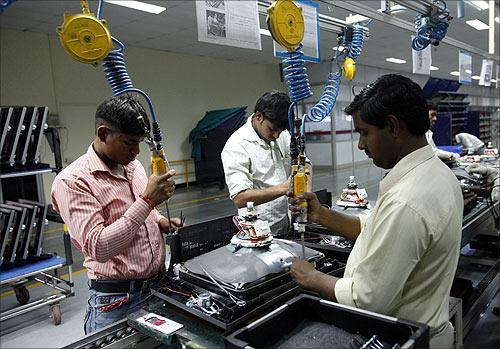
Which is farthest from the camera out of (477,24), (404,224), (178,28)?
(477,24)

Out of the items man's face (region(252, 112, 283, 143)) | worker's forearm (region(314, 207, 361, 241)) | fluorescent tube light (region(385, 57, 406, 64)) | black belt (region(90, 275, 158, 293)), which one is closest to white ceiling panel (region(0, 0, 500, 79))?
fluorescent tube light (region(385, 57, 406, 64))

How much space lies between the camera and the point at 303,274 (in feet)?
3.53

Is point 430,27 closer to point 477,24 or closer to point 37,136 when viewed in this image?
point 37,136

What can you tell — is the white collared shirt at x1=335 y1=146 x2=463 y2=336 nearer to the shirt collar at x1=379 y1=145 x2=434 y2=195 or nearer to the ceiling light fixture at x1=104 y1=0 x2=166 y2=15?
the shirt collar at x1=379 y1=145 x2=434 y2=195

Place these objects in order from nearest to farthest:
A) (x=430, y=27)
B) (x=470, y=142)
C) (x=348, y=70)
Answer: (x=348, y=70) → (x=430, y=27) → (x=470, y=142)

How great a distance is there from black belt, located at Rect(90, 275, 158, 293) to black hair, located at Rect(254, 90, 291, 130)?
38.0 inches

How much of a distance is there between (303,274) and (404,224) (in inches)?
14.0

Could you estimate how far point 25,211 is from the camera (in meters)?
2.80

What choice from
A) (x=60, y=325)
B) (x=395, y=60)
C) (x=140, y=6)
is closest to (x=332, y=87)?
(x=60, y=325)

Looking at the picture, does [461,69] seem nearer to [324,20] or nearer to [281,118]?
[324,20]

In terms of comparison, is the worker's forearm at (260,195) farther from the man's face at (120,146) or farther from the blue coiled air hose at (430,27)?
the blue coiled air hose at (430,27)

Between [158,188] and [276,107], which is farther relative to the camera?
[276,107]

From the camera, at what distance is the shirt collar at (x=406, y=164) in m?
0.94

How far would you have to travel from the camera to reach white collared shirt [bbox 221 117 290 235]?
5.92 feet
